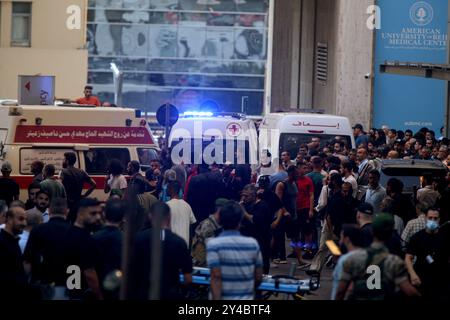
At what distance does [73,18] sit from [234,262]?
43570 mm

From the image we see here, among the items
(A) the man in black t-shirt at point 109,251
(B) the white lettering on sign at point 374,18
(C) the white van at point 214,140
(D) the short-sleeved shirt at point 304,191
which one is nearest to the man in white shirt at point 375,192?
(D) the short-sleeved shirt at point 304,191

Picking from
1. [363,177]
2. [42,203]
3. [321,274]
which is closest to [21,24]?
[363,177]

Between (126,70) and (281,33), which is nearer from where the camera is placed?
(281,33)

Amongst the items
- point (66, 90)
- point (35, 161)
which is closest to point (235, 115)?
point (35, 161)

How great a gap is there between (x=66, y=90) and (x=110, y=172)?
1359 inches

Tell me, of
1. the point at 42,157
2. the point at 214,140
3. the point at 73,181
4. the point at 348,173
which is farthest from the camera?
the point at 214,140

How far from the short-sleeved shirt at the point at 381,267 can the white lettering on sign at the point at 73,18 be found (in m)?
43.0

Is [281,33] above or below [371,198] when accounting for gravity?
above

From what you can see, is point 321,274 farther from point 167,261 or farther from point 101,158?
point 167,261

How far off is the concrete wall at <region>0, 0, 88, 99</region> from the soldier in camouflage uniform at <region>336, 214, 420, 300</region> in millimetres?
43249

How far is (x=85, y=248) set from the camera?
11727 millimetres

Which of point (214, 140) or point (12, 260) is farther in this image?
point (214, 140)
